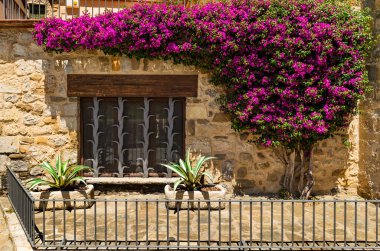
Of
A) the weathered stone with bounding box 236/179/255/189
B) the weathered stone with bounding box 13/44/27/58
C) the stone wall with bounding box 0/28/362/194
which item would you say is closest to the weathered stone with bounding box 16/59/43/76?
the stone wall with bounding box 0/28/362/194

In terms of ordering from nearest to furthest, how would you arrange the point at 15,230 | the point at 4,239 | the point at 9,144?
the point at 4,239 < the point at 15,230 < the point at 9,144

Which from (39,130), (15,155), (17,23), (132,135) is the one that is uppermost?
(17,23)

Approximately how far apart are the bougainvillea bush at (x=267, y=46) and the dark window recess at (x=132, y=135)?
3.33 ft

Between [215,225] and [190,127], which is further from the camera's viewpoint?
[190,127]

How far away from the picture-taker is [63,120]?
22.7ft

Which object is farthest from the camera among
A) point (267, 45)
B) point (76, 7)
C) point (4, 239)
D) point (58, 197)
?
point (76, 7)

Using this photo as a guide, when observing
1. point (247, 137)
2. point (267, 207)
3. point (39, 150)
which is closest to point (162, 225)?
point (267, 207)

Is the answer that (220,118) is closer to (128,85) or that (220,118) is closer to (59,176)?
(128,85)

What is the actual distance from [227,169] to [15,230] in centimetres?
382

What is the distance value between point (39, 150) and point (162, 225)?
10.1ft

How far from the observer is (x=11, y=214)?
568 cm

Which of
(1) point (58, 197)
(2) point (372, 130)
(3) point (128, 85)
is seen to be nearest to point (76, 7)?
(3) point (128, 85)

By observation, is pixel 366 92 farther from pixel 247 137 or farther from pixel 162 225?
pixel 162 225

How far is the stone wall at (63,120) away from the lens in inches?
267
